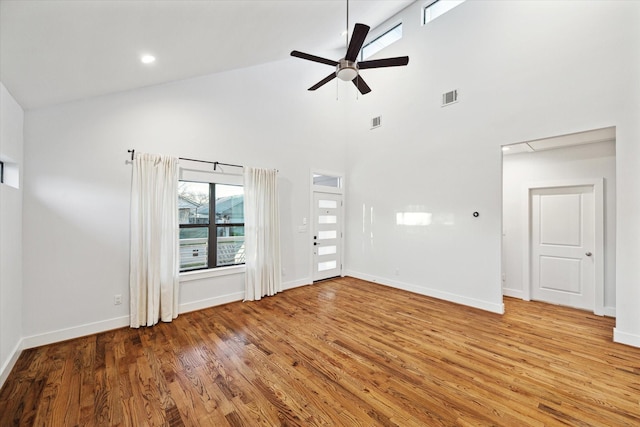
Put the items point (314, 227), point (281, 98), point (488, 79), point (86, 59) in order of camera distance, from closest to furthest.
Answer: point (86, 59) < point (488, 79) < point (281, 98) < point (314, 227)

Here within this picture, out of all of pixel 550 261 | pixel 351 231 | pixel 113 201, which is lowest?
pixel 550 261

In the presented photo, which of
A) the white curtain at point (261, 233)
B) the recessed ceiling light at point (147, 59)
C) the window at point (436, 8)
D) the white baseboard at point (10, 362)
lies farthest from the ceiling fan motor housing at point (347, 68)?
the white baseboard at point (10, 362)

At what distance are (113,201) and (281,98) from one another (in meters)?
3.36

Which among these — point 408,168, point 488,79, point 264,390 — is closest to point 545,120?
point 488,79

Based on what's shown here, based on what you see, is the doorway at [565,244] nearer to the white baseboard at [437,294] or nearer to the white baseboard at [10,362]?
the white baseboard at [437,294]

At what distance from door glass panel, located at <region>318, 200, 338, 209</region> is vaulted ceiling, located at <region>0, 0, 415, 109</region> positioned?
9.77ft

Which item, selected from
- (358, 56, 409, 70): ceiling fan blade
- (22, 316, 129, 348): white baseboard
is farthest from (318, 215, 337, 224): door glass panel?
(22, 316, 129, 348): white baseboard

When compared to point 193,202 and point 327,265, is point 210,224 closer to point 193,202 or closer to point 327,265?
point 193,202

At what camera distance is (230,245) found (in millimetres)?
4520

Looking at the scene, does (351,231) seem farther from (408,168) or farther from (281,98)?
(281,98)

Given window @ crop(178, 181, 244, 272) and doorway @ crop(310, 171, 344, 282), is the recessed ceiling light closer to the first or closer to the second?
window @ crop(178, 181, 244, 272)

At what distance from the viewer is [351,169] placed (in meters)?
6.19

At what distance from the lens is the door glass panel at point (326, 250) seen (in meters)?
5.75

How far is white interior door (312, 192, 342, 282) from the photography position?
18.5 ft
